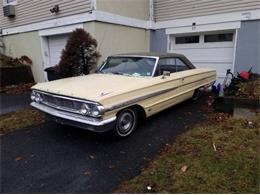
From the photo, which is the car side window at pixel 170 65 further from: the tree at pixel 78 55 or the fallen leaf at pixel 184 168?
the tree at pixel 78 55

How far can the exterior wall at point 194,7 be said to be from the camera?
7669 mm

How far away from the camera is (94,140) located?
424cm

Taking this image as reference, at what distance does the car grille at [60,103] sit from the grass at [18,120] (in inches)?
44.5

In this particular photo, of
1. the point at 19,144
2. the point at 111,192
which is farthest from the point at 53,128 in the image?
the point at 111,192

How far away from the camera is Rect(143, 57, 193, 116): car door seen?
4750 millimetres

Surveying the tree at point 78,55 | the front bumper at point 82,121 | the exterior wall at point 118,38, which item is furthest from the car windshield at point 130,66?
the exterior wall at point 118,38

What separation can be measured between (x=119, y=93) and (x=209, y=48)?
19.7 ft

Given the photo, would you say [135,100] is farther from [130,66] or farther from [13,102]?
[13,102]

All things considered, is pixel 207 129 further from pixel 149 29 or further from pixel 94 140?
pixel 149 29

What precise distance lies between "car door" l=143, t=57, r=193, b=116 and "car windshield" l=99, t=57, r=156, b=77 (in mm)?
190

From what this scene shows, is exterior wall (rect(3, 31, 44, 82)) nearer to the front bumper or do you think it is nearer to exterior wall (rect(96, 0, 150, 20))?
exterior wall (rect(96, 0, 150, 20))

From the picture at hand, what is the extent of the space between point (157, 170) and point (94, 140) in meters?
1.43

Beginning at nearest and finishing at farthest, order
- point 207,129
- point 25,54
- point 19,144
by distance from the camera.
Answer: point 19,144
point 207,129
point 25,54

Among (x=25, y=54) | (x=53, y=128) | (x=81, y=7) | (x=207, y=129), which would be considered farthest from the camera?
(x=25, y=54)
